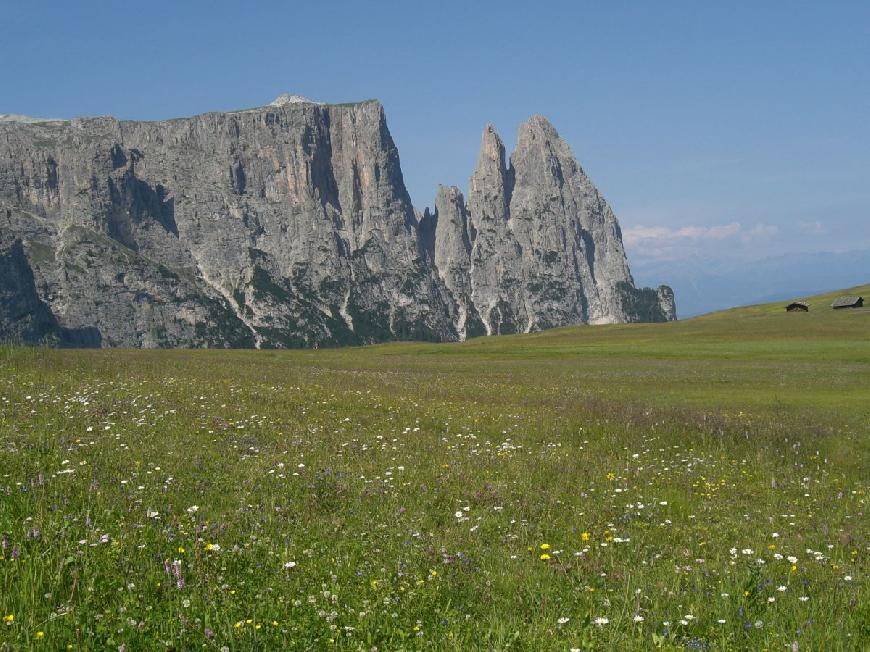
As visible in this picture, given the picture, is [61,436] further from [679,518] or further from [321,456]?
[679,518]

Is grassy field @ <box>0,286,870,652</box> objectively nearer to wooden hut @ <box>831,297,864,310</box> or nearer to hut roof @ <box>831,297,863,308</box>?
wooden hut @ <box>831,297,864,310</box>

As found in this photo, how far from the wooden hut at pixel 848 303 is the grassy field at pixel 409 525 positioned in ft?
450

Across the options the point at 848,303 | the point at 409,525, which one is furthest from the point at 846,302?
the point at 409,525

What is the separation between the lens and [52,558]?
7797 millimetres

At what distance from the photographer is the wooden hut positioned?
14175 centimetres

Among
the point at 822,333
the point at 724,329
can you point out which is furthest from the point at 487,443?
the point at 724,329

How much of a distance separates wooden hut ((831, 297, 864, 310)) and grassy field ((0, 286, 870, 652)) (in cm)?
13712

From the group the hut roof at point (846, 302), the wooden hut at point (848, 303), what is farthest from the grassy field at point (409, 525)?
the hut roof at point (846, 302)

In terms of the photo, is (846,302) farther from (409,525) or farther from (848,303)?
(409,525)

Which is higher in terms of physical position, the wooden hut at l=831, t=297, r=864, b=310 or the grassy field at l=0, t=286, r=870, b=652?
the wooden hut at l=831, t=297, r=864, b=310

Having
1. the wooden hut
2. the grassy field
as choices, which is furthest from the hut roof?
the grassy field

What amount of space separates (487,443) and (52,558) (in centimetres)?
1331

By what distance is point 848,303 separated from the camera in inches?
5605

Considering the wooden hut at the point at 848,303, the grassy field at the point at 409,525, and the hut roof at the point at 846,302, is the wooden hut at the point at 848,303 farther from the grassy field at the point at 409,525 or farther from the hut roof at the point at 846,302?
the grassy field at the point at 409,525
